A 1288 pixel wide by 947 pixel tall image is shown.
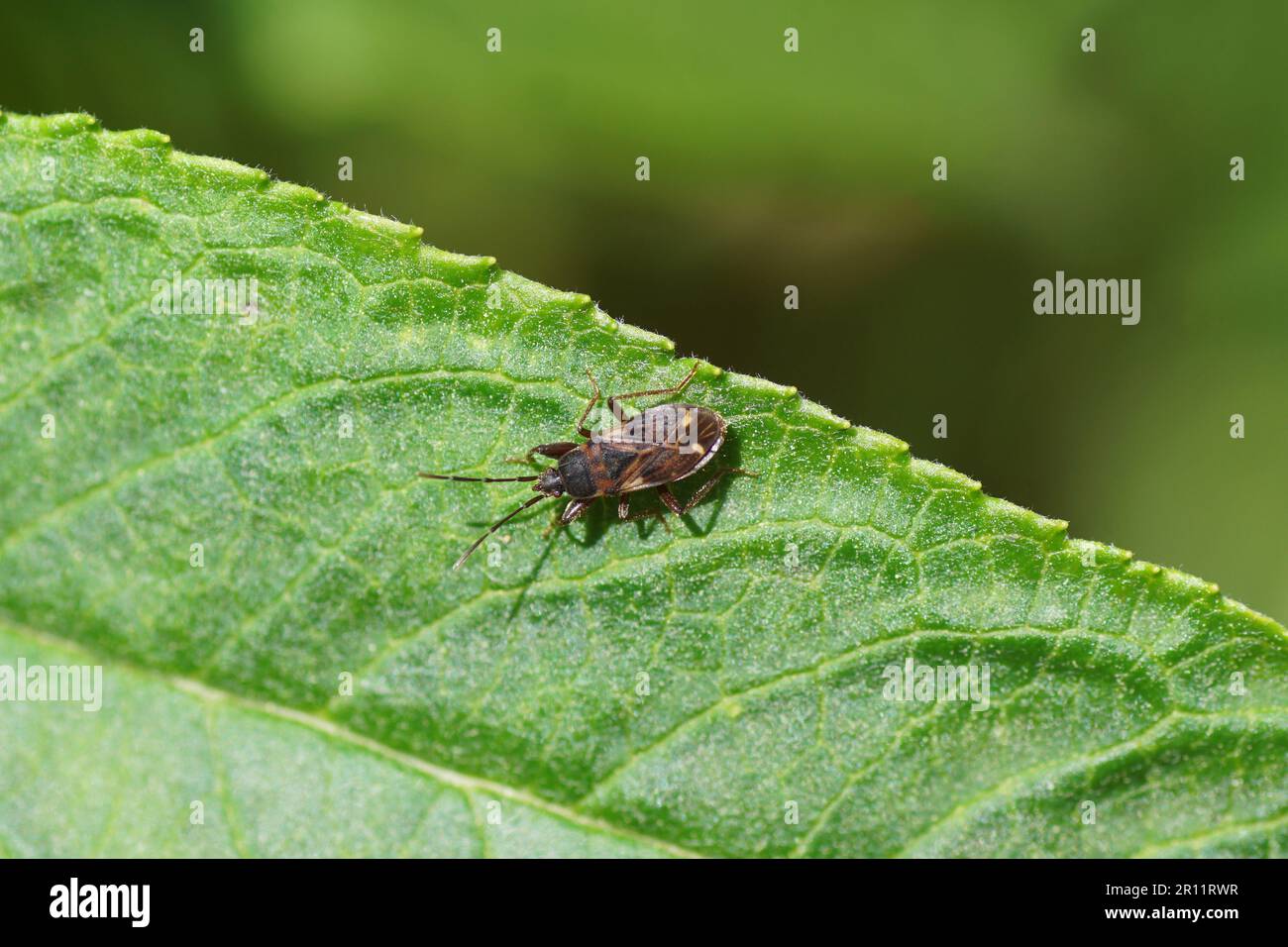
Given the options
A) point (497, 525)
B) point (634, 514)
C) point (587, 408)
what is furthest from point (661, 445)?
point (497, 525)

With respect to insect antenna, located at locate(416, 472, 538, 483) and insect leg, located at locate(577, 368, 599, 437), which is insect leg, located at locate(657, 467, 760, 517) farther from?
insect antenna, located at locate(416, 472, 538, 483)

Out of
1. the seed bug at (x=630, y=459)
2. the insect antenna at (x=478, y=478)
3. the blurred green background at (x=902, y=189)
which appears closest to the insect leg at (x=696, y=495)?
the seed bug at (x=630, y=459)

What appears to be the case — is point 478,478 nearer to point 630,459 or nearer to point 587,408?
point 587,408

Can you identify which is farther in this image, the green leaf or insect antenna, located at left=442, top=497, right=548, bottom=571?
insect antenna, located at left=442, top=497, right=548, bottom=571

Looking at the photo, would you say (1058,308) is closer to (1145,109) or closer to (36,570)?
(1145,109)

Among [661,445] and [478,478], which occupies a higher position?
[661,445]

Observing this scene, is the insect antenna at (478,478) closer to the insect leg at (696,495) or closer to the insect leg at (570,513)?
the insect leg at (570,513)

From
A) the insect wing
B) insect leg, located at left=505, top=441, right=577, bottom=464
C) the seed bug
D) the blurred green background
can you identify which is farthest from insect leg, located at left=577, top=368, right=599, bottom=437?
the blurred green background
